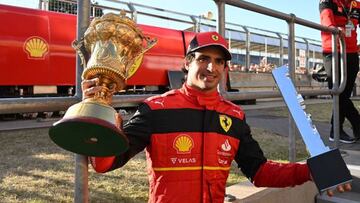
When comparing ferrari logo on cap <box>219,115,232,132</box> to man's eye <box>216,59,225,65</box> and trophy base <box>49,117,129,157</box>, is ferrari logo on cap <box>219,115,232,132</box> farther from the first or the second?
trophy base <box>49,117,129,157</box>

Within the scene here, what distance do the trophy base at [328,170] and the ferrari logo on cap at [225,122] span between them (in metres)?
0.39

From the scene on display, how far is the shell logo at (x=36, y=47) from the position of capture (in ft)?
26.8

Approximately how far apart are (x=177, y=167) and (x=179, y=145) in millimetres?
88

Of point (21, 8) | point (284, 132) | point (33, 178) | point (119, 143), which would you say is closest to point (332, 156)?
point (119, 143)

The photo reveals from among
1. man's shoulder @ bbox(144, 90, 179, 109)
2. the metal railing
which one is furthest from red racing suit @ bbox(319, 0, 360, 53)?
man's shoulder @ bbox(144, 90, 179, 109)

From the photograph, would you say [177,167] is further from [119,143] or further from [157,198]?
[119,143]

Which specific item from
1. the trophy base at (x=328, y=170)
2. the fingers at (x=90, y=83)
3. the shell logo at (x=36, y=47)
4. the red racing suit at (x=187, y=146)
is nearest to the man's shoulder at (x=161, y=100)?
the red racing suit at (x=187, y=146)

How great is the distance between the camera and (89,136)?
4.28 feet

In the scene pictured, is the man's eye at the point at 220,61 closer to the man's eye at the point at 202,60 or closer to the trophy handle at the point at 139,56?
the man's eye at the point at 202,60

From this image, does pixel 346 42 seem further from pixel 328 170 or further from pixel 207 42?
pixel 328 170

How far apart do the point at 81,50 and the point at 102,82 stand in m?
0.20

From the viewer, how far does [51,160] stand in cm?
386

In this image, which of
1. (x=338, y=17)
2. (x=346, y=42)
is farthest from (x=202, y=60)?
(x=338, y=17)

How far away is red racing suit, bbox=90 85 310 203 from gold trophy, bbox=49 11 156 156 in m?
0.28
